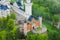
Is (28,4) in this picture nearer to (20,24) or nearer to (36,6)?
(20,24)

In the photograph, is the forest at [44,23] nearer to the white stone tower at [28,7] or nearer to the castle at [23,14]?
the castle at [23,14]

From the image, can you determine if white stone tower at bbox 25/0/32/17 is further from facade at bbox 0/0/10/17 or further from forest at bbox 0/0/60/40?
facade at bbox 0/0/10/17

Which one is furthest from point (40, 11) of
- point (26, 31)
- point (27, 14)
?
point (26, 31)

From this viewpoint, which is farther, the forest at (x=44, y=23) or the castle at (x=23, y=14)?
the castle at (x=23, y=14)

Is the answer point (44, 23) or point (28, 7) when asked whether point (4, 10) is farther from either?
point (44, 23)

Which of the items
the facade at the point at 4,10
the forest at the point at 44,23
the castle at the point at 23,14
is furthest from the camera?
the facade at the point at 4,10

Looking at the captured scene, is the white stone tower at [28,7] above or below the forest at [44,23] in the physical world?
above

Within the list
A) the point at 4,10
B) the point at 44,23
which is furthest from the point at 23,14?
the point at 44,23

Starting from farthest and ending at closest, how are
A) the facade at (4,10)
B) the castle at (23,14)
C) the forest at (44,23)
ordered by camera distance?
1. the facade at (4,10)
2. the castle at (23,14)
3. the forest at (44,23)

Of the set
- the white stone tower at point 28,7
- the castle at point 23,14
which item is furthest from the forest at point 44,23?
the white stone tower at point 28,7
